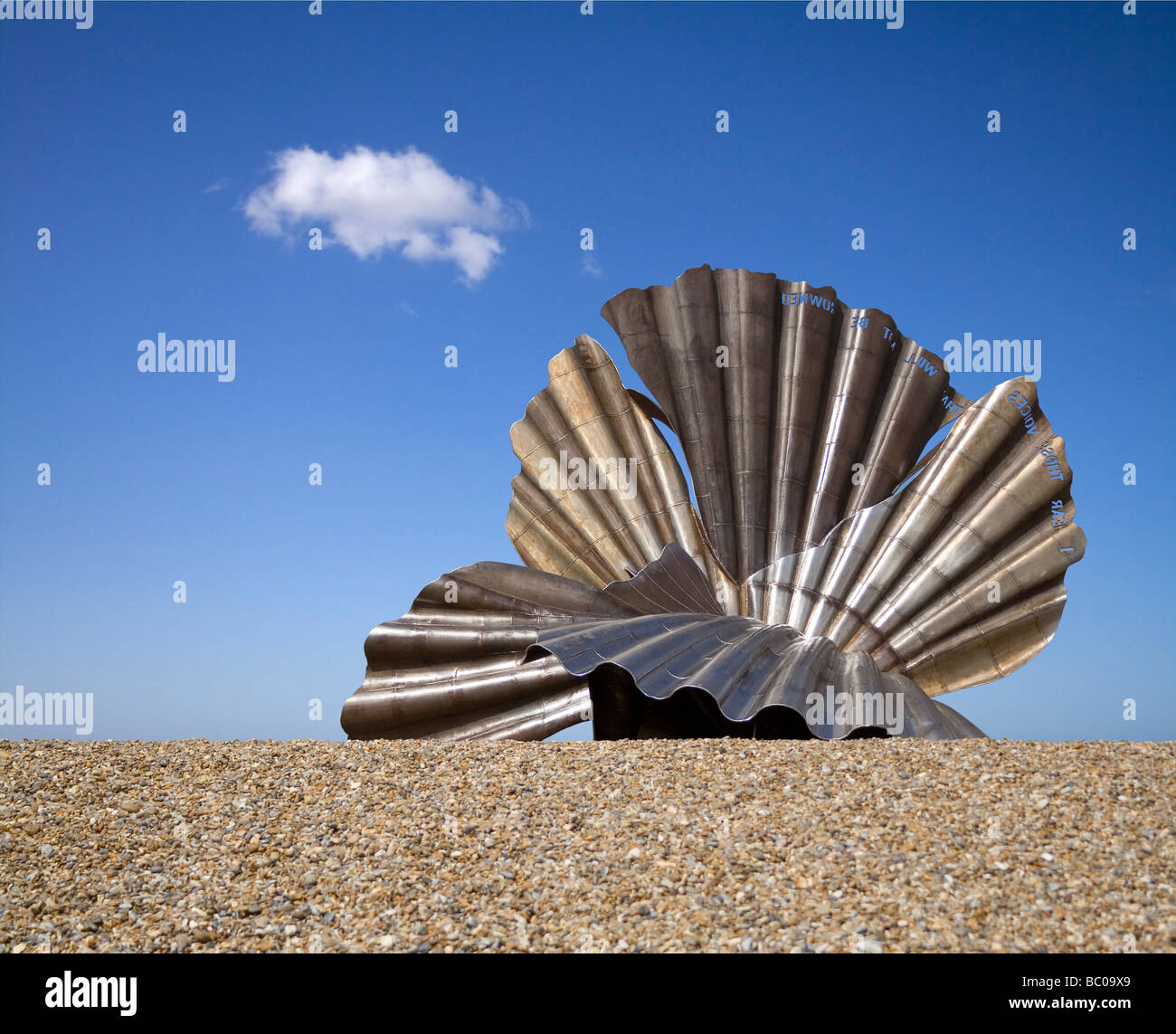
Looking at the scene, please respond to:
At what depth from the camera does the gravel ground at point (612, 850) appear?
4.62 m

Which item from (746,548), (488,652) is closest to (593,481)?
(746,548)

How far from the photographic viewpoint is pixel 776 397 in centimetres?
1204

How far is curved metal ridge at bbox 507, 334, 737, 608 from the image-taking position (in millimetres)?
11773

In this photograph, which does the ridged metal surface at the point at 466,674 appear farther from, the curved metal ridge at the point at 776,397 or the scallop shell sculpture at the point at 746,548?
the curved metal ridge at the point at 776,397

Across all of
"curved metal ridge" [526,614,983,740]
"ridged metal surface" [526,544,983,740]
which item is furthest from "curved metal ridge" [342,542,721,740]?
"curved metal ridge" [526,614,983,740]

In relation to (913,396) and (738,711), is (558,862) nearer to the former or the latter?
(738,711)

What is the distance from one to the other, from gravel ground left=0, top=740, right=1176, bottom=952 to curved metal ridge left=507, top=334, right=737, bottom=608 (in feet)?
15.9

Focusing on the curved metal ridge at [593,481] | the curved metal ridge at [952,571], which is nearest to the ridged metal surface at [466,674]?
the curved metal ridge at [593,481]

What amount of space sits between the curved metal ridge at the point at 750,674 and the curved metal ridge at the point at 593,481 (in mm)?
2893

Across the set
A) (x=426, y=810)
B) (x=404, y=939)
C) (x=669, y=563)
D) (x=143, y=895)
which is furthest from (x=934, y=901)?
(x=669, y=563)

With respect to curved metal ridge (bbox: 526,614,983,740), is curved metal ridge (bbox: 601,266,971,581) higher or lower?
higher

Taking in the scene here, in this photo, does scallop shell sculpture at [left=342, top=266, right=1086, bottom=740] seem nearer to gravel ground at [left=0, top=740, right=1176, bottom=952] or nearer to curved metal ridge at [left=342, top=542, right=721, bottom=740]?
curved metal ridge at [left=342, top=542, right=721, bottom=740]

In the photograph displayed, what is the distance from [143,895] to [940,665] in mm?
7555

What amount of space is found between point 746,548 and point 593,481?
2025mm
